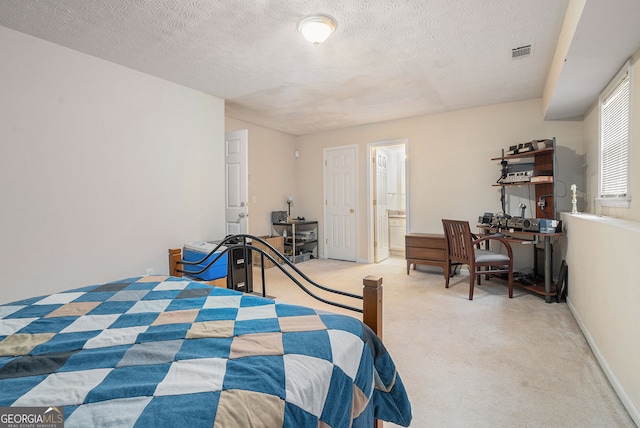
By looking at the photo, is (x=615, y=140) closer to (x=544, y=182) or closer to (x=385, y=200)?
(x=544, y=182)

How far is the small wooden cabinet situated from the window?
1881 mm

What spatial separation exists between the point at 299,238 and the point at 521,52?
429 cm

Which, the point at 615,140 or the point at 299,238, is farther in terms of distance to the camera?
the point at 299,238

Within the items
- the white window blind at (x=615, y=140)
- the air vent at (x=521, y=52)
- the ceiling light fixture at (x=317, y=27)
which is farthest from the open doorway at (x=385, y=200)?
the ceiling light fixture at (x=317, y=27)

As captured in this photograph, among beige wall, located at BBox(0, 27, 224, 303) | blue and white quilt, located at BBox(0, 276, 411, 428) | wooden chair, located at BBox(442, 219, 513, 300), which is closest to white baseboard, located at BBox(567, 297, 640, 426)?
wooden chair, located at BBox(442, 219, 513, 300)

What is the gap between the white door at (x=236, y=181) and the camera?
417cm

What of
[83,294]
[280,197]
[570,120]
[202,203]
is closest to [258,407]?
[83,294]

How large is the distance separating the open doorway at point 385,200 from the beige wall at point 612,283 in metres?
2.59

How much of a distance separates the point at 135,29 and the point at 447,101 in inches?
148

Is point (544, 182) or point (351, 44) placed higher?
point (351, 44)

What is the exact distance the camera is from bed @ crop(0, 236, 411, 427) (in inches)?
29.0

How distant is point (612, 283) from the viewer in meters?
1.92

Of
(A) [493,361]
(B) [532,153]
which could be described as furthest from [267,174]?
(A) [493,361]
